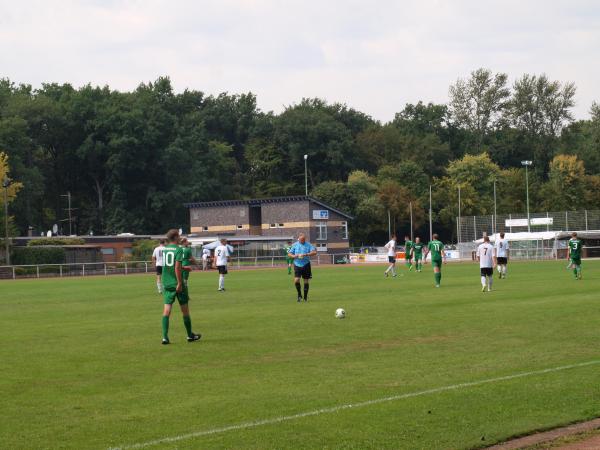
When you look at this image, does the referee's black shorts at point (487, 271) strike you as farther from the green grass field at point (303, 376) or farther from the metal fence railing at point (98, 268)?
the metal fence railing at point (98, 268)

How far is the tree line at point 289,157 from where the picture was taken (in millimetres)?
109250

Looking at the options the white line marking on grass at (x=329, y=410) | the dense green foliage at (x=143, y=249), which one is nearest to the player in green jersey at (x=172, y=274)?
the white line marking on grass at (x=329, y=410)

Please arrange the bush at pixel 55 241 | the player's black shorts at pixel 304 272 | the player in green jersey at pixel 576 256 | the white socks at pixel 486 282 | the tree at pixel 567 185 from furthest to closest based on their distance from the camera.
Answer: the tree at pixel 567 185 → the bush at pixel 55 241 → the player in green jersey at pixel 576 256 → the white socks at pixel 486 282 → the player's black shorts at pixel 304 272

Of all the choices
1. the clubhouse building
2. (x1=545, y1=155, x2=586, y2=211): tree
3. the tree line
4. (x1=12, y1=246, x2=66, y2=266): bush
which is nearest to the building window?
the clubhouse building

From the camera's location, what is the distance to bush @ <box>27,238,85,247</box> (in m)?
81.1

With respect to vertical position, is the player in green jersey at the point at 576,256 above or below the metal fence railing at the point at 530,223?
below

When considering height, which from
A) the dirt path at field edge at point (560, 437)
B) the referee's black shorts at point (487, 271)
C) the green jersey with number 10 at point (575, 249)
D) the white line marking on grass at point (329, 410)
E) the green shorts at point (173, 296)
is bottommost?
the dirt path at field edge at point (560, 437)

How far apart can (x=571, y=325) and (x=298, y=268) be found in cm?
1113

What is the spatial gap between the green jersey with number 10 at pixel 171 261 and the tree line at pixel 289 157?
8836cm

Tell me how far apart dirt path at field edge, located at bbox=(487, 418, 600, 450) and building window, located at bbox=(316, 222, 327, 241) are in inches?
3600

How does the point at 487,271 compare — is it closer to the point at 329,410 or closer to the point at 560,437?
the point at 329,410

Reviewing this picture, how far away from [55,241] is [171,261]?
2718 inches

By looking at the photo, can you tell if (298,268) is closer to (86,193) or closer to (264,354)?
(264,354)

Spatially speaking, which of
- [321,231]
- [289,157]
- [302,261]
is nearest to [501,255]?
[302,261]
